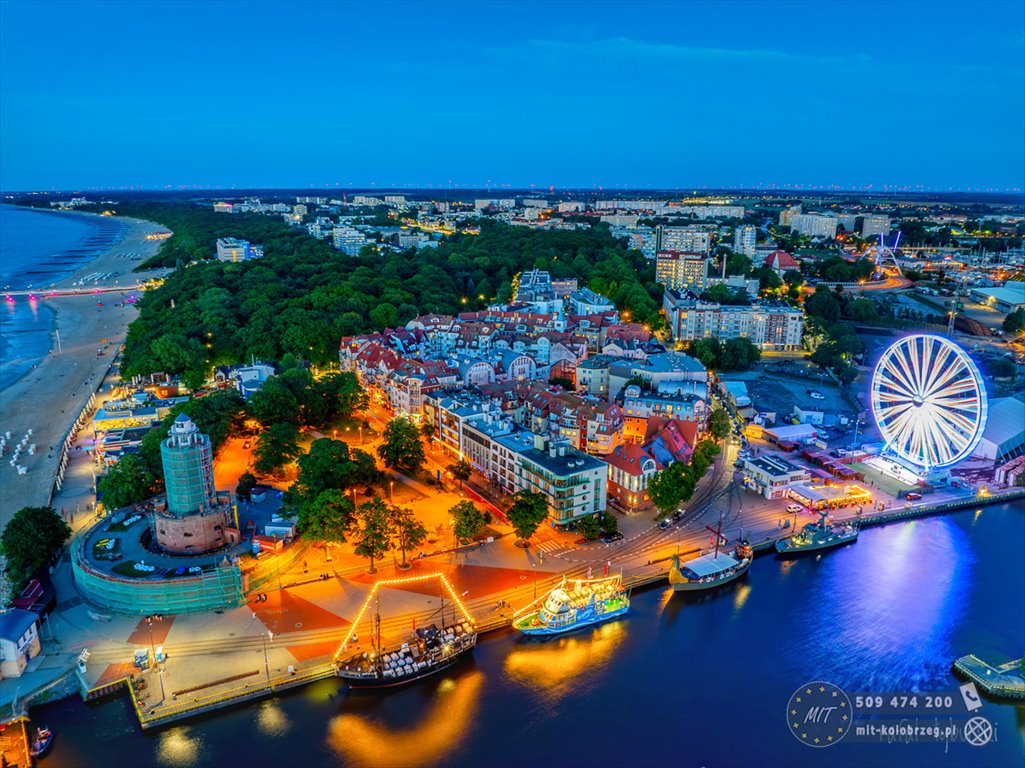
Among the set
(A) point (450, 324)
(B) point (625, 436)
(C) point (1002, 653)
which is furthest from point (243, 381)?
(C) point (1002, 653)

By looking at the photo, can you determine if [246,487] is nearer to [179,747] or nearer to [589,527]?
[179,747]

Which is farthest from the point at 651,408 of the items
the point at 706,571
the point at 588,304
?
the point at 588,304

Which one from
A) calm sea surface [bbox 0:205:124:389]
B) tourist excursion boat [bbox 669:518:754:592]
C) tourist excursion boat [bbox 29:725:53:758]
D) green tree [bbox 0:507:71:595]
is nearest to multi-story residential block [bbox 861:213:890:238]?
tourist excursion boat [bbox 669:518:754:592]

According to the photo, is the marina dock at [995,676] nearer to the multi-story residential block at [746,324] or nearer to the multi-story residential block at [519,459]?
the multi-story residential block at [519,459]

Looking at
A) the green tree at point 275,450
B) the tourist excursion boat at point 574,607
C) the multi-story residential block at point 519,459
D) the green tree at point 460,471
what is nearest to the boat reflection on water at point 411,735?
the tourist excursion boat at point 574,607

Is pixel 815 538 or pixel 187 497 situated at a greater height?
pixel 187 497

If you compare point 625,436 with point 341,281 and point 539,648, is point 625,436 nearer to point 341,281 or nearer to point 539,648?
point 539,648
